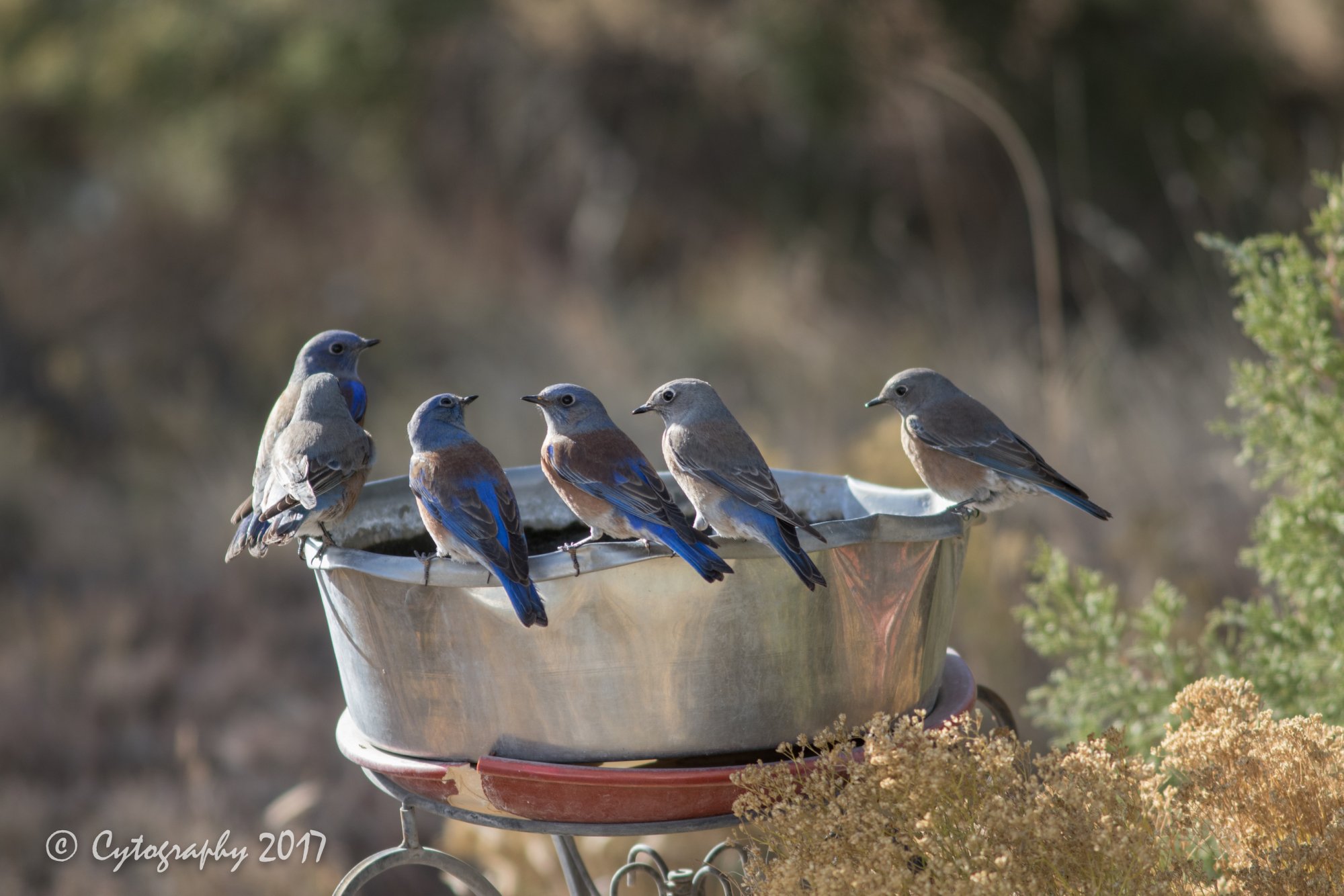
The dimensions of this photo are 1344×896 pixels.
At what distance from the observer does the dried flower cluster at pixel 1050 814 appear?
5.25ft

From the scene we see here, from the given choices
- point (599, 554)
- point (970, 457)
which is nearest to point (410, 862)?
point (599, 554)

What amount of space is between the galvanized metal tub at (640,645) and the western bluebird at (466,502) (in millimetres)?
44

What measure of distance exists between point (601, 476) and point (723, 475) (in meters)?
0.21

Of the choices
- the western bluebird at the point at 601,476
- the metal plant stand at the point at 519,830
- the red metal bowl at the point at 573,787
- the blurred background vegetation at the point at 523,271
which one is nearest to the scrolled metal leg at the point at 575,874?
the metal plant stand at the point at 519,830

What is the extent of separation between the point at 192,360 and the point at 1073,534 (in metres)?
6.27

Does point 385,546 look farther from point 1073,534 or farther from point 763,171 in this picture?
point 763,171

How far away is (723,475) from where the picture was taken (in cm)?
218

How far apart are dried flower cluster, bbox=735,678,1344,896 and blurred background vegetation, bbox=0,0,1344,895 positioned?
234 cm

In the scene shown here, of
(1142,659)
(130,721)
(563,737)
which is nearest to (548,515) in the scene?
(563,737)

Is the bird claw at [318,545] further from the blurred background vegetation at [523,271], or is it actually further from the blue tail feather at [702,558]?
the blurred background vegetation at [523,271]

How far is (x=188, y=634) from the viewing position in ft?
21.1

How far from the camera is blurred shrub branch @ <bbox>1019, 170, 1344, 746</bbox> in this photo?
269 centimetres

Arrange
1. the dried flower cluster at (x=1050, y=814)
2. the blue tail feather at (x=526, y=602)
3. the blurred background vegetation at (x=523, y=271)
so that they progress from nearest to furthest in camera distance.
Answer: the dried flower cluster at (x=1050, y=814) < the blue tail feather at (x=526, y=602) < the blurred background vegetation at (x=523, y=271)

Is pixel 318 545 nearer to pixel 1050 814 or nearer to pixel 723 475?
pixel 723 475
